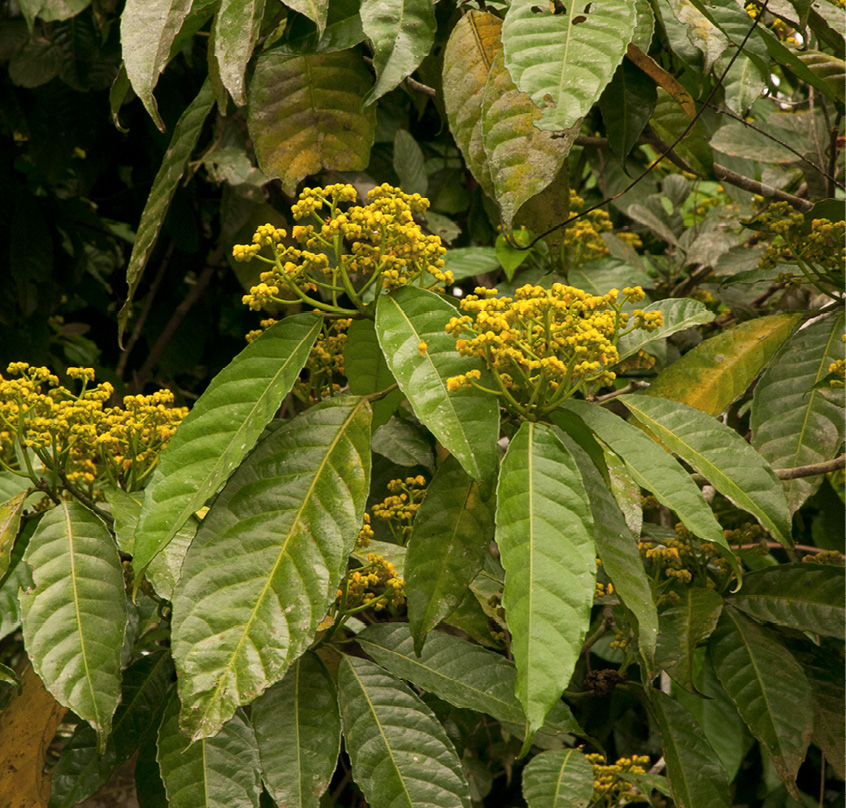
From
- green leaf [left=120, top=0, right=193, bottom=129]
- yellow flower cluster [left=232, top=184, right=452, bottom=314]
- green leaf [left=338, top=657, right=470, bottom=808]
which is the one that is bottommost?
green leaf [left=338, top=657, right=470, bottom=808]

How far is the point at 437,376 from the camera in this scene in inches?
40.9

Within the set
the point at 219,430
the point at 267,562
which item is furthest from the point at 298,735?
the point at 219,430

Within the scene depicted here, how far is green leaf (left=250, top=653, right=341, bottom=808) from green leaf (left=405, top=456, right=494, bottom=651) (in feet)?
0.78

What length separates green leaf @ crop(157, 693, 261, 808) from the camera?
3.80ft

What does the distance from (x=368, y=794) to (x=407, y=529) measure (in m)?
0.47

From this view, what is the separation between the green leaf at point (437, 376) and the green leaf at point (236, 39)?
0.30m

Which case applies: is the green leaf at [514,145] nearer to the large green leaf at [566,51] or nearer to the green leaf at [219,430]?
the large green leaf at [566,51]

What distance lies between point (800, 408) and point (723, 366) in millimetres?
146

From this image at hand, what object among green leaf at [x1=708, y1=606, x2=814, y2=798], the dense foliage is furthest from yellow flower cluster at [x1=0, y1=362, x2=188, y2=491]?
green leaf at [x1=708, y1=606, x2=814, y2=798]

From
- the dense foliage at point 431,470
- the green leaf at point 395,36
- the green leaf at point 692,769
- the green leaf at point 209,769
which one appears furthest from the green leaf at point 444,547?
the green leaf at point 692,769

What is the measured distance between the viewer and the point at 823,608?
146 cm

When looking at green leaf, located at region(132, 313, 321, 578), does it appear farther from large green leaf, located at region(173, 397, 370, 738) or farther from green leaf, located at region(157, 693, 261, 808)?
green leaf, located at region(157, 693, 261, 808)

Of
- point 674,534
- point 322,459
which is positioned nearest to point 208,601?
point 322,459

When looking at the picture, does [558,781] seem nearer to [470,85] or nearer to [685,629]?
[685,629]
